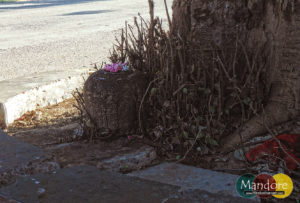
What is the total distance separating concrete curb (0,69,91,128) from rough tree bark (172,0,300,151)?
4.54 feet

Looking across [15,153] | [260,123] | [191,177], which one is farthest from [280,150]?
[15,153]

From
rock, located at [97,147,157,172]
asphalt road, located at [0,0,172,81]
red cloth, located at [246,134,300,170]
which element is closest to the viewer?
red cloth, located at [246,134,300,170]

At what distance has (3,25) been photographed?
35.0ft

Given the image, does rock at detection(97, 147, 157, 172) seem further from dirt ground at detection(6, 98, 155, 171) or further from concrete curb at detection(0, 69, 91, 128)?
concrete curb at detection(0, 69, 91, 128)

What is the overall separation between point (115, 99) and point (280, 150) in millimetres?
1195

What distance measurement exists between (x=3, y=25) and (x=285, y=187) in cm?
995

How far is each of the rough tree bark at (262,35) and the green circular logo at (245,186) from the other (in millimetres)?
398

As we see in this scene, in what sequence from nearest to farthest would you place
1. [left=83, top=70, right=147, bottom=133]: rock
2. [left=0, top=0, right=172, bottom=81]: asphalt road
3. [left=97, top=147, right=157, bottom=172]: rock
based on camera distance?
[left=97, top=147, right=157, bottom=172]: rock → [left=83, top=70, right=147, bottom=133]: rock → [left=0, top=0, right=172, bottom=81]: asphalt road

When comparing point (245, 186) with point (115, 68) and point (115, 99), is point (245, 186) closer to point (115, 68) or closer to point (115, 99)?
point (115, 99)

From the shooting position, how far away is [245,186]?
2.22 meters

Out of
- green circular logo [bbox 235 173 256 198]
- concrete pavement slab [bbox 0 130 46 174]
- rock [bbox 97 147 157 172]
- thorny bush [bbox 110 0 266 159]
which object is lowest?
green circular logo [bbox 235 173 256 198]

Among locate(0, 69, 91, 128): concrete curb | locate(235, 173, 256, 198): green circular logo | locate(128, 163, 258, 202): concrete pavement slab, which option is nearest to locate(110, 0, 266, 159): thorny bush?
locate(128, 163, 258, 202): concrete pavement slab

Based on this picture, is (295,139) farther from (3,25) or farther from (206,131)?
(3,25)

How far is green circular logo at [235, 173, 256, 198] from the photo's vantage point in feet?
7.06
